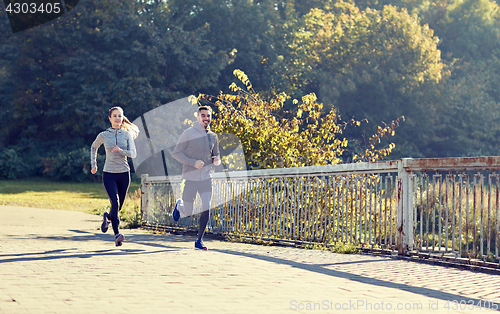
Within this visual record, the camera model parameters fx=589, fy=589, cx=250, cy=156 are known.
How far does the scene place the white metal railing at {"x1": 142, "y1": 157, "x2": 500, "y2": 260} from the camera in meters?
6.48

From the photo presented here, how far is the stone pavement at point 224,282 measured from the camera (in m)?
4.28

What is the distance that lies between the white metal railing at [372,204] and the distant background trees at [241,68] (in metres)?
23.9

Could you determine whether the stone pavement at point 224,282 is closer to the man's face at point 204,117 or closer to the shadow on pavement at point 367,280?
the shadow on pavement at point 367,280

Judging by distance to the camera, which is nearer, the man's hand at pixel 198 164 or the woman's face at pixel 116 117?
the man's hand at pixel 198 164

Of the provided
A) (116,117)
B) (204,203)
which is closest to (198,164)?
(204,203)

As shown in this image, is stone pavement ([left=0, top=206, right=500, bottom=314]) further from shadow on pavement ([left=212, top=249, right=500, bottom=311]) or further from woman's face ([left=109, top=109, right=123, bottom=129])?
woman's face ([left=109, top=109, right=123, bottom=129])

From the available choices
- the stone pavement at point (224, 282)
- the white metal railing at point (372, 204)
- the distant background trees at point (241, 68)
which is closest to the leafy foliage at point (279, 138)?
the white metal railing at point (372, 204)

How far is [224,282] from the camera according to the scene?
5238mm

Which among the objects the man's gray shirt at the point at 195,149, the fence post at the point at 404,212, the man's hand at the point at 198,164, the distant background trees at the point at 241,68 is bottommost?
the fence post at the point at 404,212

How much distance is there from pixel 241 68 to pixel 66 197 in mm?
18357

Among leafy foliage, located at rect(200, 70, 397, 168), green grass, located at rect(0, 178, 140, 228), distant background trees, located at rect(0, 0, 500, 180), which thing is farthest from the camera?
distant background trees, located at rect(0, 0, 500, 180)

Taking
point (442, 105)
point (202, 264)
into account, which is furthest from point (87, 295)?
point (442, 105)

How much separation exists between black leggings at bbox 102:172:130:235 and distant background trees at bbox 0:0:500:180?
2601 centimetres

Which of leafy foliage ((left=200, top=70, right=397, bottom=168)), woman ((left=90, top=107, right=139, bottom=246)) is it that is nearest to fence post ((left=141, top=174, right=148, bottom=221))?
leafy foliage ((left=200, top=70, right=397, bottom=168))
